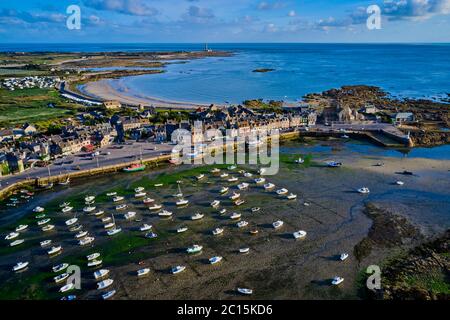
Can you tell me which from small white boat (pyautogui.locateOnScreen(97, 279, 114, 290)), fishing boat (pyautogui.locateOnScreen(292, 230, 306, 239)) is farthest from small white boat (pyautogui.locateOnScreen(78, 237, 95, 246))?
fishing boat (pyautogui.locateOnScreen(292, 230, 306, 239))

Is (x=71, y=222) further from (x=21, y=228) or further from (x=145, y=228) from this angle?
(x=145, y=228)

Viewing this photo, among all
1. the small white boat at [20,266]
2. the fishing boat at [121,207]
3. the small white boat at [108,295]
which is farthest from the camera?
the fishing boat at [121,207]

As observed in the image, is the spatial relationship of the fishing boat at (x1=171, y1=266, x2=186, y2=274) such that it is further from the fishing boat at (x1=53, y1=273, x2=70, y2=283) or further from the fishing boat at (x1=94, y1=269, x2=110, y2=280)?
the fishing boat at (x1=53, y1=273, x2=70, y2=283)

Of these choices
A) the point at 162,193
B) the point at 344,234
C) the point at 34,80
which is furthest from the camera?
the point at 34,80

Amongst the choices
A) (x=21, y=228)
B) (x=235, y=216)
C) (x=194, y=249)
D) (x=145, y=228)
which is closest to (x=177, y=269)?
(x=194, y=249)

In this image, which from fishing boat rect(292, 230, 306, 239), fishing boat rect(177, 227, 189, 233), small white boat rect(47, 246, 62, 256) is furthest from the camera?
fishing boat rect(177, 227, 189, 233)

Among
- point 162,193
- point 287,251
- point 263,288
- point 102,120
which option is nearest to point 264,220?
point 287,251

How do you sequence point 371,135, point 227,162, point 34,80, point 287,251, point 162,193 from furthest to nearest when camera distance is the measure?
point 34,80, point 371,135, point 227,162, point 162,193, point 287,251

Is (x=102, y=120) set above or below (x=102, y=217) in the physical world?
above

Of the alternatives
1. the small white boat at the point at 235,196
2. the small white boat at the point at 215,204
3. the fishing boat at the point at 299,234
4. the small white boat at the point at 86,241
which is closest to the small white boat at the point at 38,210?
the small white boat at the point at 86,241

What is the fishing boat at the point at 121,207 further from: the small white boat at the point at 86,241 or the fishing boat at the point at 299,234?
the fishing boat at the point at 299,234
